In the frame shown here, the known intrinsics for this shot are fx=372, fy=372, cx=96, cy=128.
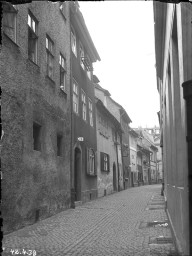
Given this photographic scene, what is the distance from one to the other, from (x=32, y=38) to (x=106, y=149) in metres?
16.1

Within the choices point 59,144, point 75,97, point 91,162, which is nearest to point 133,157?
point 91,162

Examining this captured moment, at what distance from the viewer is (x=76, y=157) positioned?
55.9 feet

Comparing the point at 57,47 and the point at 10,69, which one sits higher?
the point at 57,47

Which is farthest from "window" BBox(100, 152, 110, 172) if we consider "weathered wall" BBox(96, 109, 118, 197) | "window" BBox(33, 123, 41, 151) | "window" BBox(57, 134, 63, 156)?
"window" BBox(33, 123, 41, 151)

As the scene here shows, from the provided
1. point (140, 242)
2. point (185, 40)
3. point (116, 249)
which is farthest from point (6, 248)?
point (185, 40)

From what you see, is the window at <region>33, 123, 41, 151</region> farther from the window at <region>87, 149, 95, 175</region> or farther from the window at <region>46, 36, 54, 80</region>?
the window at <region>87, 149, 95, 175</region>

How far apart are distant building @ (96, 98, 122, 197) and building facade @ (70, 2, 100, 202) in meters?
1.87

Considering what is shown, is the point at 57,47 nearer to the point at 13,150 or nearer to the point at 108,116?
the point at 13,150

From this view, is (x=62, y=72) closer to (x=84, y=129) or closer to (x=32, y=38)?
(x=32, y=38)

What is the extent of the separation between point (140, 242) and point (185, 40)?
4365mm

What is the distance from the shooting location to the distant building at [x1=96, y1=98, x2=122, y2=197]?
2328cm

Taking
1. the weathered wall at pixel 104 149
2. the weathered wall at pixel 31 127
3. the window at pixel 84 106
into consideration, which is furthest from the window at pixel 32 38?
the weathered wall at pixel 104 149

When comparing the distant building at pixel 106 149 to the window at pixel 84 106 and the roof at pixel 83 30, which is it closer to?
the roof at pixel 83 30

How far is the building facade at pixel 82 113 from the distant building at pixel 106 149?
187 cm
